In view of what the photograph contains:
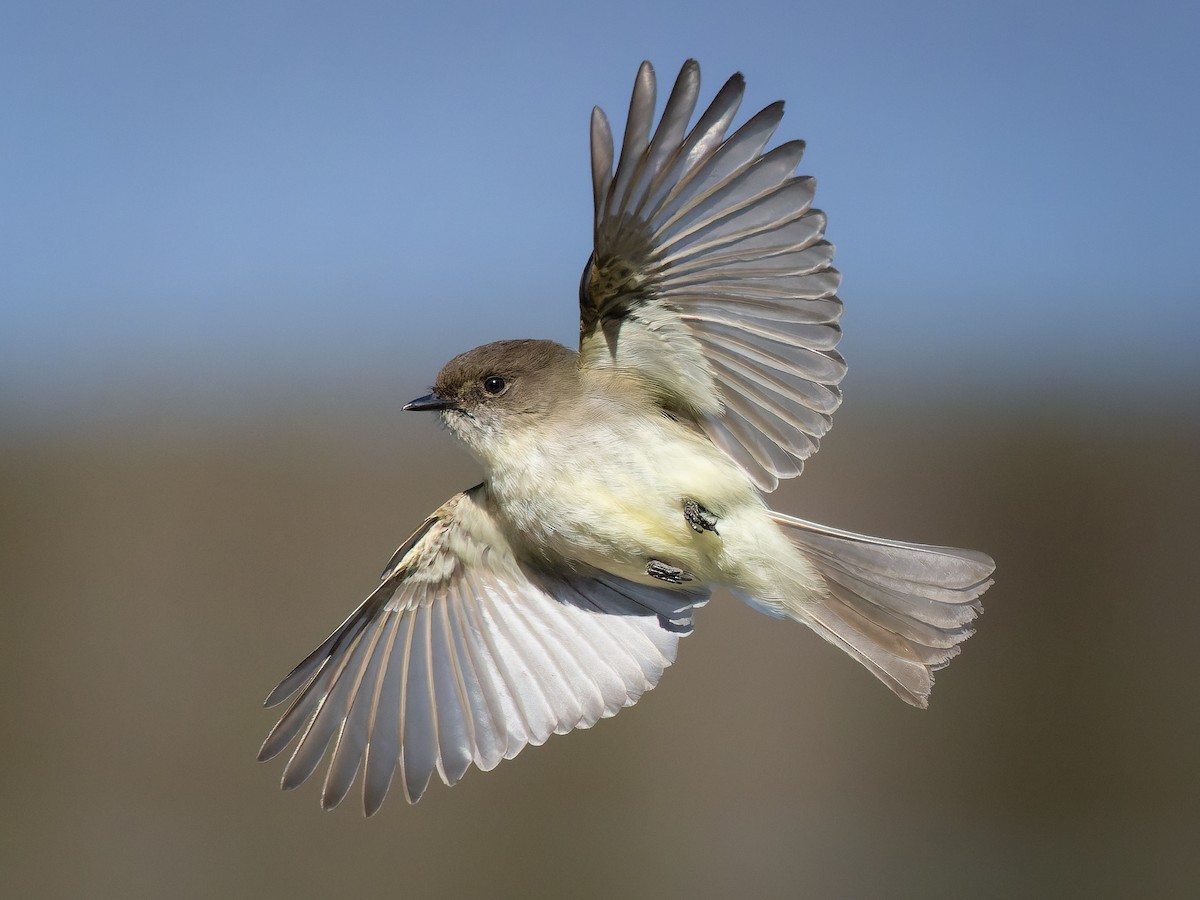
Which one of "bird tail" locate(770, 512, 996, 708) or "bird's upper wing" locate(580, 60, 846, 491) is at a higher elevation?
"bird's upper wing" locate(580, 60, 846, 491)

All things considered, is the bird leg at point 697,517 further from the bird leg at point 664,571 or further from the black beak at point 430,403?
the black beak at point 430,403

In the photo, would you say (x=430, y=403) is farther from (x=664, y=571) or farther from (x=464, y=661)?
(x=464, y=661)

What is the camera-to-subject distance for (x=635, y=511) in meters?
2.42

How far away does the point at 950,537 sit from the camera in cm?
784

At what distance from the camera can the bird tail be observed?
2611 mm

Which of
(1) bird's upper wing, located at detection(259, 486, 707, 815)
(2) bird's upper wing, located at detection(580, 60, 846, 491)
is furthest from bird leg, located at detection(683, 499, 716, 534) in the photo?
(1) bird's upper wing, located at detection(259, 486, 707, 815)

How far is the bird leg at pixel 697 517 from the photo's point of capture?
2.45 m

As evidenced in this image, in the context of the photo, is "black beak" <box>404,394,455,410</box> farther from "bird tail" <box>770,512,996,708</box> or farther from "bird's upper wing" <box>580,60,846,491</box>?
"bird tail" <box>770,512,996,708</box>

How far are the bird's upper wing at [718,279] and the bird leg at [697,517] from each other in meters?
0.16

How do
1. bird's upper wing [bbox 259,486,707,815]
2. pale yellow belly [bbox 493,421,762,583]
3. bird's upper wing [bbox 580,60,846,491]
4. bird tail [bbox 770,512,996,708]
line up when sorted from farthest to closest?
bird's upper wing [bbox 259,486,707,815] → bird tail [bbox 770,512,996,708] → pale yellow belly [bbox 493,421,762,583] → bird's upper wing [bbox 580,60,846,491]

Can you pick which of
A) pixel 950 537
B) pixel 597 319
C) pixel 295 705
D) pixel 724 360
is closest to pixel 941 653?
pixel 724 360

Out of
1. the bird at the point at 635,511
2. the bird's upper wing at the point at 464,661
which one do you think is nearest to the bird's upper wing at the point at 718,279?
the bird at the point at 635,511

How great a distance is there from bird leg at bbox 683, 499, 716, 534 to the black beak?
0.65m

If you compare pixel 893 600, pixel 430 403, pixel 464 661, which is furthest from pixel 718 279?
pixel 464 661
